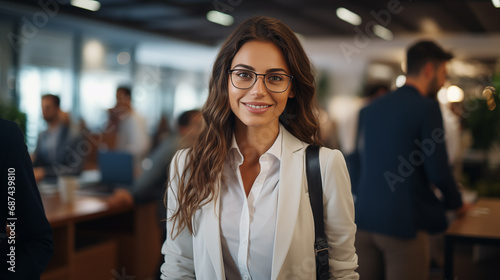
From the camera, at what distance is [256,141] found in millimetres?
1628

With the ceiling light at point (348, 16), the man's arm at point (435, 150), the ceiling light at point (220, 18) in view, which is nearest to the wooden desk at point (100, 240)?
the man's arm at point (435, 150)

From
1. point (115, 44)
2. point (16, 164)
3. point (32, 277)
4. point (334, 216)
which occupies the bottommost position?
point (32, 277)

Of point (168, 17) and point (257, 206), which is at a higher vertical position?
point (168, 17)

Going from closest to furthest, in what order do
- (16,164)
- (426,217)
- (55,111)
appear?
(16,164)
(426,217)
(55,111)

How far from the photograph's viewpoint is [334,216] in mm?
1479

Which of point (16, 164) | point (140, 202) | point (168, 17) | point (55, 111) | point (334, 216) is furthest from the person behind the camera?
point (168, 17)

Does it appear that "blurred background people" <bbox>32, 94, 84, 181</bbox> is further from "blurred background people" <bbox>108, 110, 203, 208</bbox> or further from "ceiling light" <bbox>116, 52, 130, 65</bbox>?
"ceiling light" <bbox>116, 52, 130, 65</bbox>

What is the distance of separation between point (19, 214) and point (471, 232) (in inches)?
83.0

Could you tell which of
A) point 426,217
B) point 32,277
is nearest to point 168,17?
point 426,217

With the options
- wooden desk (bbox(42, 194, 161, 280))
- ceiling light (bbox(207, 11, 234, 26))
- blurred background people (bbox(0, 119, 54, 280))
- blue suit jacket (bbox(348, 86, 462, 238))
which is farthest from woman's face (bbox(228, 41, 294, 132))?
ceiling light (bbox(207, 11, 234, 26))

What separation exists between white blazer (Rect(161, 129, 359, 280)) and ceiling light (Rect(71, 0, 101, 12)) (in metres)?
7.20

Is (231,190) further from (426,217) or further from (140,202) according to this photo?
(140,202)

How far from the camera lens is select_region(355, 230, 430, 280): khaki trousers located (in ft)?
7.41

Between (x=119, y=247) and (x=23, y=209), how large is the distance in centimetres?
308
